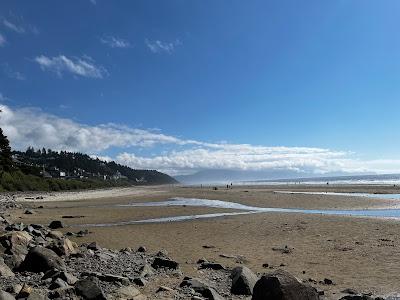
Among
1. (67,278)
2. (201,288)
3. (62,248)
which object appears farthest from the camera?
(62,248)

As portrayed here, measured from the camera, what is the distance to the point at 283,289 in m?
11.8

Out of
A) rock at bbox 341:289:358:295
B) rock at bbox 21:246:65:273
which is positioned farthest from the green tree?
rock at bbox 341:289:358:295

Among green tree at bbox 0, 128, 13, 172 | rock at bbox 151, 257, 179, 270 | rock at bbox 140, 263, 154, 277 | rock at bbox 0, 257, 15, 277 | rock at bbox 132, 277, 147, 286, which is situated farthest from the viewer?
green tree at bbox 0, 128, 13, 172

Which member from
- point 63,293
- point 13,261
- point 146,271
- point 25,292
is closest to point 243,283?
point 146,271

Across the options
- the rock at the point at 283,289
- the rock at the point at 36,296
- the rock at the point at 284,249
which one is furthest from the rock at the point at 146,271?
the rock at the point at 284,249

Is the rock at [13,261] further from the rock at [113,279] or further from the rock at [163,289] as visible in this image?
the rock at [163,289]

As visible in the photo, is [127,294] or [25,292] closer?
[25,292]

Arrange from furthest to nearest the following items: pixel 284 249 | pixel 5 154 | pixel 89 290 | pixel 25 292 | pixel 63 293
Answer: pixel 5 154, pixel 284 249, pixel 89 290, pixel 63 293, pixel 25 292

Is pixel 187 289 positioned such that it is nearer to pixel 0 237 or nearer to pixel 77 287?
pixel 77 287

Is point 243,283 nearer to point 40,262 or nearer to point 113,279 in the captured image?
point 113,279

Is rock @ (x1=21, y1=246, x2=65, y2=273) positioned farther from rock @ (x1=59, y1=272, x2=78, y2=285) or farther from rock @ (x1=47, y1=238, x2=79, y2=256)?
rock @ (x1=47, y1=238, x2=79, y2=256)

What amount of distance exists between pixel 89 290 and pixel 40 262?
13.1 ft

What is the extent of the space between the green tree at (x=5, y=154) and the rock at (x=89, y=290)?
104 meters

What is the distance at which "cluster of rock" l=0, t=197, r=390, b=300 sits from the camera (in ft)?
39.5
